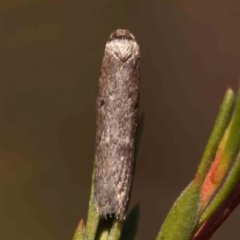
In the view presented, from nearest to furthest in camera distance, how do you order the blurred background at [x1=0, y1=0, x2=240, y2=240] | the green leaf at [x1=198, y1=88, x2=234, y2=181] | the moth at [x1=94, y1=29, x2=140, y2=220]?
the green leaf at [x1=198, y1=88, x2=234, y2=181], the moth at [x1=94, y1=29, x2=140, y2=220], the blurred background at [x1=0, y1=0, x2=240, y2=240]

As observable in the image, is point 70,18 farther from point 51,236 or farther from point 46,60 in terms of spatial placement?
Answer: point 51,236

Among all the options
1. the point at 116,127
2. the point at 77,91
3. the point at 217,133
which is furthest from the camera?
the point at 77,91

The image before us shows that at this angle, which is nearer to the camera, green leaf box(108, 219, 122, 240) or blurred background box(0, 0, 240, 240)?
green leaf box(108, 219, 122, 240)

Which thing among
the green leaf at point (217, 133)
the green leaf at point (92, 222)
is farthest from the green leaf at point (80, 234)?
the green leaf at point (217, 133)

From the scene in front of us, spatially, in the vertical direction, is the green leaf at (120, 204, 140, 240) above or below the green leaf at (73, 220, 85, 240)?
below

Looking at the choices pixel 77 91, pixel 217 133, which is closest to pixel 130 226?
pixel 217 133

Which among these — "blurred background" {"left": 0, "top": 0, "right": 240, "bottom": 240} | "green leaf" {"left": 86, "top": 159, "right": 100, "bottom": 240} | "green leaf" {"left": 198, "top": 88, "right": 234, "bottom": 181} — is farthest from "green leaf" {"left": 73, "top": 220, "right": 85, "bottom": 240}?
"blurred background" {"left": 0, "top": 0, "right": 240, "bottom": 240}

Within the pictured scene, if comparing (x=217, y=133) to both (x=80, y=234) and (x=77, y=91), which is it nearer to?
(x=80, y=234)

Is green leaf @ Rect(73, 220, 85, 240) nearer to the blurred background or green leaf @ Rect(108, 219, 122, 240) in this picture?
green leaf @ Rect(108, 219, 122, 240)

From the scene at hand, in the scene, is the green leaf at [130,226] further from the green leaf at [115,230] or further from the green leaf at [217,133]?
the green leaf at [217,133]

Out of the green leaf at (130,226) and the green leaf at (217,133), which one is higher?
the green leaf at (217,133)
